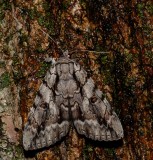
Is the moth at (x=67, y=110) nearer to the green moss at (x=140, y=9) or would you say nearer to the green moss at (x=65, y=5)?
the green moss at (x=65, y=5)

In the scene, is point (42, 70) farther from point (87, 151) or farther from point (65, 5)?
point (87, 151)

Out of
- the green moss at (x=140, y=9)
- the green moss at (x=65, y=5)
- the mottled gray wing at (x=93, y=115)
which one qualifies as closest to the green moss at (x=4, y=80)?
the mottled gray wing at (x=93, y=115)

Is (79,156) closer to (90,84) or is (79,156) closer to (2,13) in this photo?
(90,84)

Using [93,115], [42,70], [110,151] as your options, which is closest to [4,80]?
[42,70]

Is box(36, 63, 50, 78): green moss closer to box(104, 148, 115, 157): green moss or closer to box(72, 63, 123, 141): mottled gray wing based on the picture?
box(72, 63, 123, 141): mottled gray wing

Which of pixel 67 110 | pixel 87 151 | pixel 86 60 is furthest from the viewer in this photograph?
pixel 67 110
